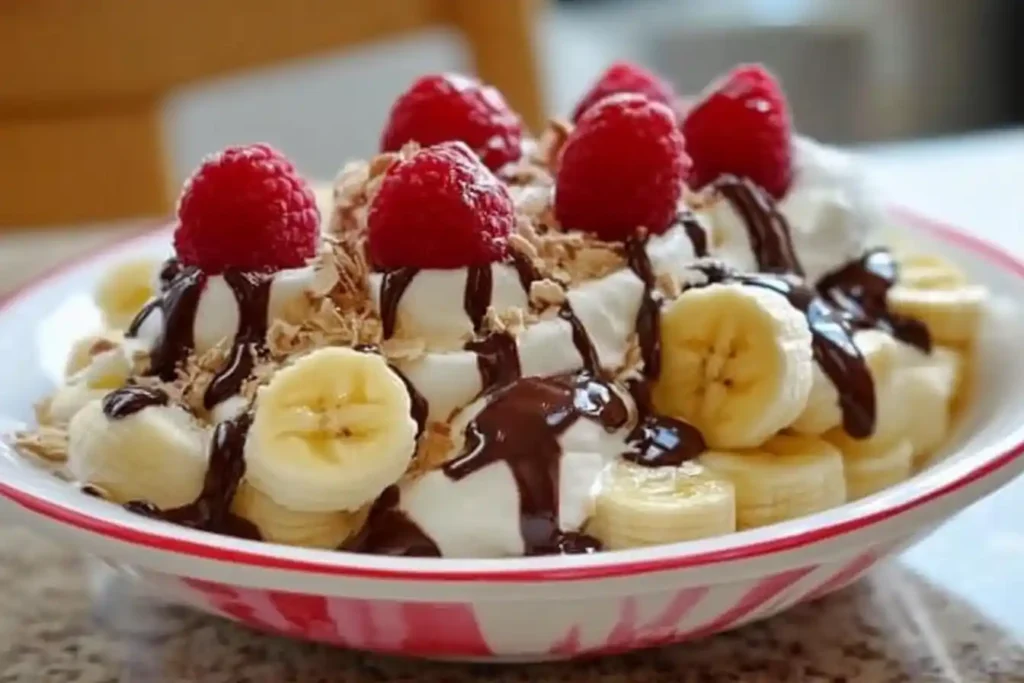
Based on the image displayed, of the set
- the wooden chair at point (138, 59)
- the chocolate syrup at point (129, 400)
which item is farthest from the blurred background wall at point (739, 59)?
the chocolate syrup at point (129, 400)

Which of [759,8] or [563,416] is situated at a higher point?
[563,416]

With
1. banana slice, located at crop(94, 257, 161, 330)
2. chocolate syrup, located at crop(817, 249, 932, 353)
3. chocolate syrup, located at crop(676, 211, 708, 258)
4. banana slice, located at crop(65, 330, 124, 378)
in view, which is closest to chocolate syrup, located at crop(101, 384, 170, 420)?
banana slice, located at crop(65, 330, 124, 378)

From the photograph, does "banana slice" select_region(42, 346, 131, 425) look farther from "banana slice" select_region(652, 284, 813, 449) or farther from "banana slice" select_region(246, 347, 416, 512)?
"banana slice" select_region(652, 284, 813, 449)

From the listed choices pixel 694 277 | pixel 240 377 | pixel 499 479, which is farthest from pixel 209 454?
pixel 694 277

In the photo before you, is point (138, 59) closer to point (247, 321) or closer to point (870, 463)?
point (247, 321)

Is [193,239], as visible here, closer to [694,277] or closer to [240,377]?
[240,377]

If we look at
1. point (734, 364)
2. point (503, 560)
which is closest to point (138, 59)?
point (734, 364)
